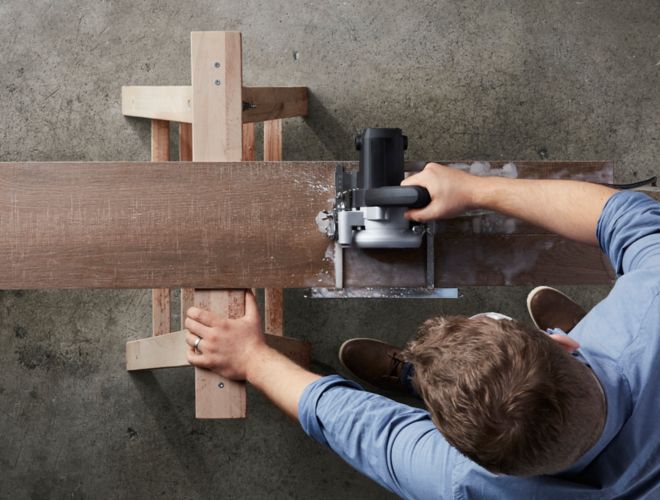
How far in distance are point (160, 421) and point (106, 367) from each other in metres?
0.32

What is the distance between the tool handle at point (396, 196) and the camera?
120cm

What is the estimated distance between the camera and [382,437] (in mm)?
1129

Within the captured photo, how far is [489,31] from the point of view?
94.0 inches

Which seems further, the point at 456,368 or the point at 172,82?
the point at 172,82

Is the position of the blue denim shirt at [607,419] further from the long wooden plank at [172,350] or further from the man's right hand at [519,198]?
the long wooden plank at [172,350]

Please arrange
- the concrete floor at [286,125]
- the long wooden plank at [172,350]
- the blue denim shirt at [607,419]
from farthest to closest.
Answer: the concrete floor at [286,125] < the long wooden plank at [172,350] < the blue denim shirt at [607,419]

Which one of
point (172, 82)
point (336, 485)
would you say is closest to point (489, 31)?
point (172, 82)

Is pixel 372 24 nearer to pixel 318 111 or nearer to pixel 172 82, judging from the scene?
pixel 318 111

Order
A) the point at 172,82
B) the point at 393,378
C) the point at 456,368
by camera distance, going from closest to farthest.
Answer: the point at 456,368 < the point at 393,378 < the point at 172,82

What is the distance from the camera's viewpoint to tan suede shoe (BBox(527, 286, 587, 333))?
2189 mm

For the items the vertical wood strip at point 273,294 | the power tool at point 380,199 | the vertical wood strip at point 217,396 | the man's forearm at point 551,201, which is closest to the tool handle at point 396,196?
the power tool at point 380,199

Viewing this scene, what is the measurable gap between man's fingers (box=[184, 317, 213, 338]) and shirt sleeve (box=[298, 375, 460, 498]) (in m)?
0.29

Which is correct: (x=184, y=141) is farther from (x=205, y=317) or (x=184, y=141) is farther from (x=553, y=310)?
(x=553, y=310)

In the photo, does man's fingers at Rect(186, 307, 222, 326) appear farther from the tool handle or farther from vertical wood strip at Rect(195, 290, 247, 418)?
the tool handle
